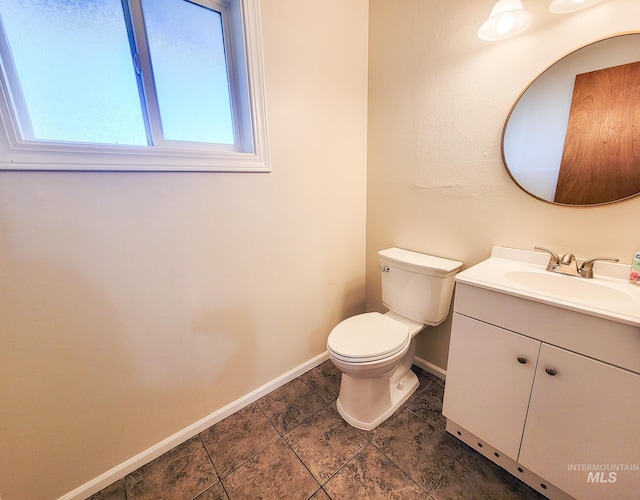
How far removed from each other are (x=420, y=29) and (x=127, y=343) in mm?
2095

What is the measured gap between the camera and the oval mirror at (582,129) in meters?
0.90

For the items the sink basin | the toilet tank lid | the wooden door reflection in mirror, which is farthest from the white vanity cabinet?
the wooden door reflection in mirror

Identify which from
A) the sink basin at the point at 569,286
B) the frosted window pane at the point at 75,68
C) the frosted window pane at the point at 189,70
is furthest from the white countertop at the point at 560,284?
the frosted window pane at the point at 75,68

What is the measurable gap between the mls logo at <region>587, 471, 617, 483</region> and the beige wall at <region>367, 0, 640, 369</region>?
733 mm

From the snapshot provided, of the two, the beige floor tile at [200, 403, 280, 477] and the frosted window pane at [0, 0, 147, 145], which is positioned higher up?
the frosted window pane at [0, 0, 147, 145]

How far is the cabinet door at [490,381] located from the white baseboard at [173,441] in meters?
0.96

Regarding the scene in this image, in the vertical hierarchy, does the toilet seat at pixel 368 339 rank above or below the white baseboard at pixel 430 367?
above

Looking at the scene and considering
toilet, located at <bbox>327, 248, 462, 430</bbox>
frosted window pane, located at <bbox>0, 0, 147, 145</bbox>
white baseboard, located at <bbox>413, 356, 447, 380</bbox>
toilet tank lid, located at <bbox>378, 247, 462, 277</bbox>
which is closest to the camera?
frosted window pane, located at <bbox>0, 0, 147, 145</bbox>

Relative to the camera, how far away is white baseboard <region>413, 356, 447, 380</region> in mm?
1604

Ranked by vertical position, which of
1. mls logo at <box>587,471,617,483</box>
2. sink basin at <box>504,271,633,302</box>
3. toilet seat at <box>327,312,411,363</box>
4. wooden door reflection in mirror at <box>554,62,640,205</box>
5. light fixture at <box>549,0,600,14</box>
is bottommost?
mls logo at <box>587,471,617,483</box>

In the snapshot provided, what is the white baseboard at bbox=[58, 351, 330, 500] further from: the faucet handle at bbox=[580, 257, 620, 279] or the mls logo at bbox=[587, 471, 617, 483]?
the faucet handle at bbox=[580, 257, 620, 279]

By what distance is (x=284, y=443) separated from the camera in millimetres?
1229

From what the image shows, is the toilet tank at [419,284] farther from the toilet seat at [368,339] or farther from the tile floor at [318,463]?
the tile floor at [318,463]

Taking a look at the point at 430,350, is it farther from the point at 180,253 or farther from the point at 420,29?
the point at 420,29
